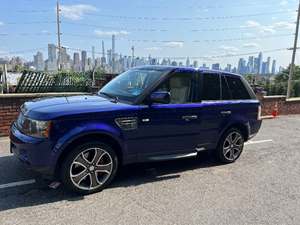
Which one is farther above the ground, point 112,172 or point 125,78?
point 125,78

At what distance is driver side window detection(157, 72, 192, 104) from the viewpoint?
5098 millimetres

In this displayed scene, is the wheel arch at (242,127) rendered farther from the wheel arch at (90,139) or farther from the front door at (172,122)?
the wheel arch at (90,139)

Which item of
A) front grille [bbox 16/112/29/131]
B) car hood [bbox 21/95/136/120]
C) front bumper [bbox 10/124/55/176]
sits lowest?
front bumper [bbox 10/124/55/176]

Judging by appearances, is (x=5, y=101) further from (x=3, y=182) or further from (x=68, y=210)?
(x=68, y=210)

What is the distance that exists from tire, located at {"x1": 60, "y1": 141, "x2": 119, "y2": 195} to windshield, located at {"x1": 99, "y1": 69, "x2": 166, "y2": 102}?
3.03ft

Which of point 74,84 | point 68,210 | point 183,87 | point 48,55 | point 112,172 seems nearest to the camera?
point 68,210

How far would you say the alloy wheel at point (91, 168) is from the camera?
4.28 m

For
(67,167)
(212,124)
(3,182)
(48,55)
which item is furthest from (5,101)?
(48,55)

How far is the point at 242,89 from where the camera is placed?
626cm

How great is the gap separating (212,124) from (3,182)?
3.44 meters

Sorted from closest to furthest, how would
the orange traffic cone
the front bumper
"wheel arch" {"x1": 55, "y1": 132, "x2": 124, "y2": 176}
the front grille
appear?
the front bumper < "wheel arch" {"x1": 55, "y1": 132, "x2": 124, "y2": 176} < the front grille < the orange traffic cone

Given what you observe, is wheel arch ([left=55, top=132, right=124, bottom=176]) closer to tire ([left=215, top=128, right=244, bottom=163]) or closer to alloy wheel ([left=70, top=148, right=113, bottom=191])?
alloy wheel ([left=70, top=148, right=113, bottom=191])

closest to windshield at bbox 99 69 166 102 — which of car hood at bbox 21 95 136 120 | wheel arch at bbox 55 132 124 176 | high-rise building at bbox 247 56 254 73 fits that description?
car hood at bbox 21 95 136 120

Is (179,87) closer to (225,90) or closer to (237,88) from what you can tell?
(225,90)
